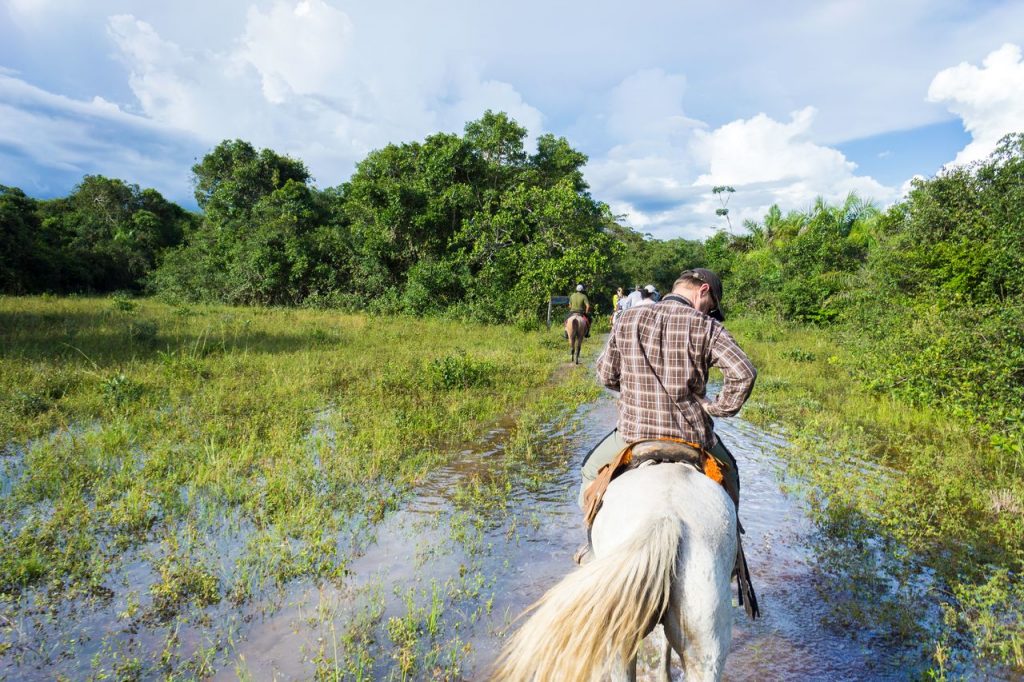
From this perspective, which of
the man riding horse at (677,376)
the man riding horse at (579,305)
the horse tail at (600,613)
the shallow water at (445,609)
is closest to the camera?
the horse tail at (600,613)

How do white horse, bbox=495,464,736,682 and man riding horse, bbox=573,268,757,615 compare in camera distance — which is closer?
white horse, bbox=495,464,736,682

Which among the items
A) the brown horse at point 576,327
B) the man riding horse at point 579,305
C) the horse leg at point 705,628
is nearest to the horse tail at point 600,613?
the horse leg at point 705,628

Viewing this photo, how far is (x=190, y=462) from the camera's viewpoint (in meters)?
5.76

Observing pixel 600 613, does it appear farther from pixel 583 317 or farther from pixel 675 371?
pixel 583 317

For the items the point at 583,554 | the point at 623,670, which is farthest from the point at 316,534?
the point at 623,670

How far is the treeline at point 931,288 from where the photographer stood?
716 centimetres

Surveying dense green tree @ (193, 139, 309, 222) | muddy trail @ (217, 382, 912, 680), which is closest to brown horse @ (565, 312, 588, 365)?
muddy trail @ (217, 382, 912, 680)

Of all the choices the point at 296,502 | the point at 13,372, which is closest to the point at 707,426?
the point at 296,502

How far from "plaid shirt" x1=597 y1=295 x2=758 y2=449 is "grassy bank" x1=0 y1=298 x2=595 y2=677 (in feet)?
8.45

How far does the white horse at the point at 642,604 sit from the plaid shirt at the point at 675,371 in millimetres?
715

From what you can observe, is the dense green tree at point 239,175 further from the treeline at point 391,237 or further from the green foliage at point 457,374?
the green foliage at point 457,374

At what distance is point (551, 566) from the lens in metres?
4.26

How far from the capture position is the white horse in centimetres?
199

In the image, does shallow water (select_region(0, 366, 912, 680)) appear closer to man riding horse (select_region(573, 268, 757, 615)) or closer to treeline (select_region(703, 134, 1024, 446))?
man riding horse (select_region(573, 268, 757, 615))
